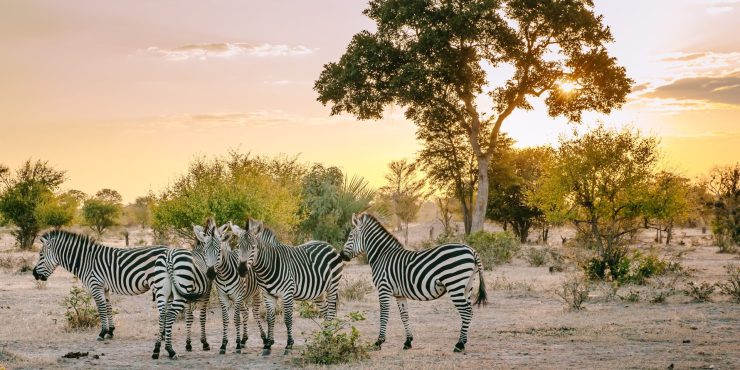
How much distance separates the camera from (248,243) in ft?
35.5

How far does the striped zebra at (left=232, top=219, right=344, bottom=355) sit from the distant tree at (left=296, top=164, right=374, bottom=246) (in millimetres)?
18021

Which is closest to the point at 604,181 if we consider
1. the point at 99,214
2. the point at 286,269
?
the point at 286,269

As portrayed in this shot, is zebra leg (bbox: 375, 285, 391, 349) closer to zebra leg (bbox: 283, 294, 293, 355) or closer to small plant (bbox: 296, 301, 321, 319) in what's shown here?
zebra leg (bbox: 283, 294, 293, 355)

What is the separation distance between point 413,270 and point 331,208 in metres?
20.3

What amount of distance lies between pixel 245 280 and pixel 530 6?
2252cm

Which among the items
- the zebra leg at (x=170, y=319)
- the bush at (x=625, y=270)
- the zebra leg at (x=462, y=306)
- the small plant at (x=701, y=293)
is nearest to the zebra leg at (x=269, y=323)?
the zebra leg at (x=170, y=319)

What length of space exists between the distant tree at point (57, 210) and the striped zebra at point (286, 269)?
3652 cm

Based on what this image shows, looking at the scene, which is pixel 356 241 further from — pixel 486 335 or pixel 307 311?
pixel 486 335

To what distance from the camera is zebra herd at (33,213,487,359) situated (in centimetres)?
1113

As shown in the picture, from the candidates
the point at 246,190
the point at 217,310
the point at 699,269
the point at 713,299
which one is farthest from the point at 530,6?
the point at 217,310

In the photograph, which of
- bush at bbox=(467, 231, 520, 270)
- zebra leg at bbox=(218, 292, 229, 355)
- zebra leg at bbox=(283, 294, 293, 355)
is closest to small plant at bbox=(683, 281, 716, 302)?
zebra leg at bbox=(283, 294, 293, 355)

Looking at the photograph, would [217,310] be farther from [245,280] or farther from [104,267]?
Answer: [245,280]

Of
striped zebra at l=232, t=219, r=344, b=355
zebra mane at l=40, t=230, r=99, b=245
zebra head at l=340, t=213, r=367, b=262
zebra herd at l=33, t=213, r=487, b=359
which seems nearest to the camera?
striped zebra at l=232, t=219, r=344, b=355

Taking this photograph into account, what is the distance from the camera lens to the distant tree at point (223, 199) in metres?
24.4
